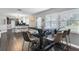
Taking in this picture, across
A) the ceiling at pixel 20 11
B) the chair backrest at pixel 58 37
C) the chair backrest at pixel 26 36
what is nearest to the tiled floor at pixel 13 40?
the chair backrest at pixel 26 36

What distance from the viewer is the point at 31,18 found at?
7.70ft

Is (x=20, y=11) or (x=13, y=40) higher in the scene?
(x=20, y=11)

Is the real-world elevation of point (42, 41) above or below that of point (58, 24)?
below

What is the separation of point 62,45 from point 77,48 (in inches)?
11.6

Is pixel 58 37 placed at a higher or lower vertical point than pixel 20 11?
lower

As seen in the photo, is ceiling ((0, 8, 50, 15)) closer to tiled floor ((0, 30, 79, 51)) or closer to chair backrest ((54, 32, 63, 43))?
tiled floor ((0, 30, 79, 51))

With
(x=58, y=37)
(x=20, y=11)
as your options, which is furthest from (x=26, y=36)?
(x=58, y=37)

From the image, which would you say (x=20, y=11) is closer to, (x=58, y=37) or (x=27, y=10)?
(x=27, y=10)

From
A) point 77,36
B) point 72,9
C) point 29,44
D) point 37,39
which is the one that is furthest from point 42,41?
point 72,9

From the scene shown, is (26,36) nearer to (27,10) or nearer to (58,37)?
(27,10)

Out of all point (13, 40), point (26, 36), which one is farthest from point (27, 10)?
point (13, 40)

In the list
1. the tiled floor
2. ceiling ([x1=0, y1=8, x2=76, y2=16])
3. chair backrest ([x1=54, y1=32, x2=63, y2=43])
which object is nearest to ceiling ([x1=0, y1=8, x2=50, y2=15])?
ceiling ([x1=0, y1=8, x2=76, y2=16])

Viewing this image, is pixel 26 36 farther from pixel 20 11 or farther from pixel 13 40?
pixel 20 11
